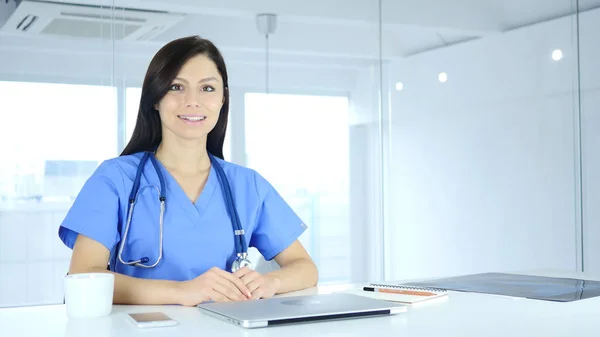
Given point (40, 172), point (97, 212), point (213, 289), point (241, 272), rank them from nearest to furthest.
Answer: point (213, 289) < point (241, 272) < point (97, 212) < point (40, 172)

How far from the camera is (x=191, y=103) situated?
6.26ft

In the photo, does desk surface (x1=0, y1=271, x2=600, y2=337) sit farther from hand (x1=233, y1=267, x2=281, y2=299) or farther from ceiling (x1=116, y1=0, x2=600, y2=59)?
ceiling (x1=116, y1=0, x2=600, y2=59)

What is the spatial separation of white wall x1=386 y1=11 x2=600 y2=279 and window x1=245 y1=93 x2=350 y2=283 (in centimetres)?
31

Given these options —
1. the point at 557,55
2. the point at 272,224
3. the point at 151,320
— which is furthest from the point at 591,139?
the point at 151,320

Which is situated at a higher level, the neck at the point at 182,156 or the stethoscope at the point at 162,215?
the neck at the point at 182,156

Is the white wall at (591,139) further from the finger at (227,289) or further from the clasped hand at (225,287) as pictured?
the finger at (227,289)

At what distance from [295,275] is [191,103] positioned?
19.4 inches

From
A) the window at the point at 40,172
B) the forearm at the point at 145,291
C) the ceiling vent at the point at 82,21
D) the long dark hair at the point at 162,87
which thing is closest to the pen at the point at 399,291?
the forearm at the point at 145,291

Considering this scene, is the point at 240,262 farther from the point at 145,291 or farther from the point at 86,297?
the point at 86,297

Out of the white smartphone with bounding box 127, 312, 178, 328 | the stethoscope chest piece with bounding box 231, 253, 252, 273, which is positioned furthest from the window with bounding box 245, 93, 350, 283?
the white smartphone with bounding box 127, 312, 178, 328

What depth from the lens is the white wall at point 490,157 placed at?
12.8ft

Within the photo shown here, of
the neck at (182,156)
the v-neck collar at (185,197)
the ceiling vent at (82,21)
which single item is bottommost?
the v-neck collar at (185,197)

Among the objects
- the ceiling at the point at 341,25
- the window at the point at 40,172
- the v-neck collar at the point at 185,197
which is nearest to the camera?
the v-neck collar at the point at 185,197

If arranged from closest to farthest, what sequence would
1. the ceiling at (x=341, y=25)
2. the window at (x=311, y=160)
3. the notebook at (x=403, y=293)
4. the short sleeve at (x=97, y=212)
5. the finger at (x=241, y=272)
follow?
the notebook at (x=403, y=293), the finger at (x=241, y=272), the short sleeve at (x=97, y=212), the ceiling at (x=341, y=25), the window at (x=311, y=160)
